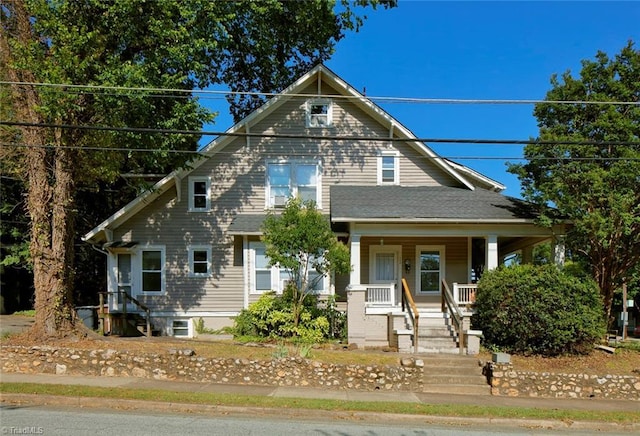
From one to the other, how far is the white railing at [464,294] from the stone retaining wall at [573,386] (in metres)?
4.10

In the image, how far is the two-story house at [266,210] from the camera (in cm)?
1750

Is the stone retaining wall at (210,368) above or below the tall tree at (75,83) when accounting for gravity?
below

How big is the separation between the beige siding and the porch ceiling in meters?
0.98

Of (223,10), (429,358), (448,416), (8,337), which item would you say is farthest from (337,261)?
(8,337)

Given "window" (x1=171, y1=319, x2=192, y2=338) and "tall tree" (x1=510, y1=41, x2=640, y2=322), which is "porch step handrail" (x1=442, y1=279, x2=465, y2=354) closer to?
"tall tree" (x1=510, y1=41, x2=640, y2=322)

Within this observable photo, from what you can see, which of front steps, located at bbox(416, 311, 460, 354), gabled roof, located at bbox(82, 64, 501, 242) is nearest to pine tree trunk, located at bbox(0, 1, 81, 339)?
gabled roof, located at bbox(82, 64, 501, 242)

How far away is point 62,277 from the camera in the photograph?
498 inches

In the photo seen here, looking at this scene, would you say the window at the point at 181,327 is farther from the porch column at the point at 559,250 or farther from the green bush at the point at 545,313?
the porch column at the point at 559,250

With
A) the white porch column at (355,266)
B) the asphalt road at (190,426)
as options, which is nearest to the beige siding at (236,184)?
the white porch column at (355,266)

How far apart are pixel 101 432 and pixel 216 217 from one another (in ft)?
38.0

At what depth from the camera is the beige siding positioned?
17906 millimetres

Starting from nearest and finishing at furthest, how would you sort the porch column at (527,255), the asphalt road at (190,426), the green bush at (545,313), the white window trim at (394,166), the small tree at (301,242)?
1. the asphalt road at (190,426)
2. the green bush at (545,313)
3. the small tree at (301,242)
4. the white window trim at (394,166)
5. the porch column at (527,255)

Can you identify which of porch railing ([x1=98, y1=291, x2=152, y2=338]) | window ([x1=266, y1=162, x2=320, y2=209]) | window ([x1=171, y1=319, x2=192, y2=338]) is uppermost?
window ([x1=266, y1=162, x2=320, y2=209])

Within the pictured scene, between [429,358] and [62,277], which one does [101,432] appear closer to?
[62,277]
